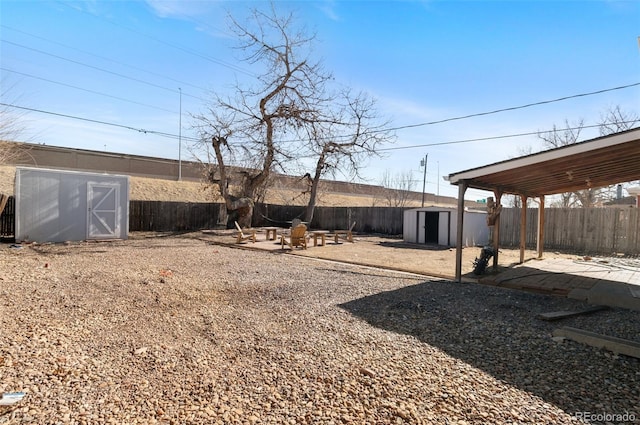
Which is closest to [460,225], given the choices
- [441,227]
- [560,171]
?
[560,171]

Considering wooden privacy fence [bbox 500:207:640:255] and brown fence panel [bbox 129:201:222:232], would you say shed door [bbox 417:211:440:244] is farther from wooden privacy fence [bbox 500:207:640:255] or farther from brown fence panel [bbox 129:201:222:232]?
brown fence panel [bbox 129:201:222:232]

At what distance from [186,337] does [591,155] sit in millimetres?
6712

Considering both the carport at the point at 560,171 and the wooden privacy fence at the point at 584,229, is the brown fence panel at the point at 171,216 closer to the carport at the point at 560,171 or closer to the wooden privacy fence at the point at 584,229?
the wooden privacy fence at the point at 584,229

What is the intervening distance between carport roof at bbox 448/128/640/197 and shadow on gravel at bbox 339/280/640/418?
2.30m

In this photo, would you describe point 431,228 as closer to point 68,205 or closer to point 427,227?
point 427,227

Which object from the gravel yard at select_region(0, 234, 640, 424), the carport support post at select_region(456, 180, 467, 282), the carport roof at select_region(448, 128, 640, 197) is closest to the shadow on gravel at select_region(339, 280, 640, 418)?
the gravel yard at select_region(0, 234, 640, 424)

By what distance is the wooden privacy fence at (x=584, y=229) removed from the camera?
12.4 m

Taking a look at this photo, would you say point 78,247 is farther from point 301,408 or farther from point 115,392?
point 301,408

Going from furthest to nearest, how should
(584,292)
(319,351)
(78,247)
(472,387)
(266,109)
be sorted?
(266,109)
(78,247)
(584,292)
(319,351)
(472,387)

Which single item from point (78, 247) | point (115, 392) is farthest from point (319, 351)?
point (78, 247)

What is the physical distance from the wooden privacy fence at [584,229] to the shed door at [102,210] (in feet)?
50.2

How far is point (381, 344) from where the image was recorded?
3588 mm

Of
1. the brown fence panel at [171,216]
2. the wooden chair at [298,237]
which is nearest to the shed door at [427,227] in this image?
the wooden chair at [298,237]

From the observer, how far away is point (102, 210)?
40.3 ft
